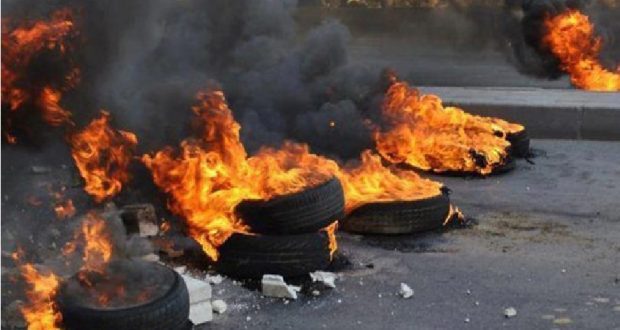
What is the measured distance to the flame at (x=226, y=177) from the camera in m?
6.56

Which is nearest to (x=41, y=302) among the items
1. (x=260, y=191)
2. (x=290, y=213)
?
(x=290, y=213)

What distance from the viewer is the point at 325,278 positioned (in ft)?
20.1

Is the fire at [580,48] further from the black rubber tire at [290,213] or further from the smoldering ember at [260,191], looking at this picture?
the black rubber tire at [290,213]

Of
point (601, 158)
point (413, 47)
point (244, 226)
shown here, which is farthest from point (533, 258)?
point (413, 47)

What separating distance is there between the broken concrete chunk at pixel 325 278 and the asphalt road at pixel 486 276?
65 mm

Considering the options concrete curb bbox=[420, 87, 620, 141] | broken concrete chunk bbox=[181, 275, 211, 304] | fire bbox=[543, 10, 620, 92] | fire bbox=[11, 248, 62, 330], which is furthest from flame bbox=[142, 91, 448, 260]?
fire bbox=[543, 10, 620, 92]

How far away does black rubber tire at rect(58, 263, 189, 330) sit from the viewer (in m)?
4.80

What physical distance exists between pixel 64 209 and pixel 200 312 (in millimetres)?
2490

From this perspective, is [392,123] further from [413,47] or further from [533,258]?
[413,47]

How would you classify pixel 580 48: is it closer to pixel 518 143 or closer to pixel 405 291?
pixel 518 143

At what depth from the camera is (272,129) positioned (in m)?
8.81

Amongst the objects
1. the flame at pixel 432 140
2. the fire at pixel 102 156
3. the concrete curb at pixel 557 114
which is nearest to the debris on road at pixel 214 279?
the fire at pixel 102 156

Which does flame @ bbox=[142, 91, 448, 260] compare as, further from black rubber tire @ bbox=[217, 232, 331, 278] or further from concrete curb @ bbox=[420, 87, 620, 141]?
concrete curb @ bbox=[420, 87, 620, 141]

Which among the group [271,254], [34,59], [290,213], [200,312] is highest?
[34,59]
